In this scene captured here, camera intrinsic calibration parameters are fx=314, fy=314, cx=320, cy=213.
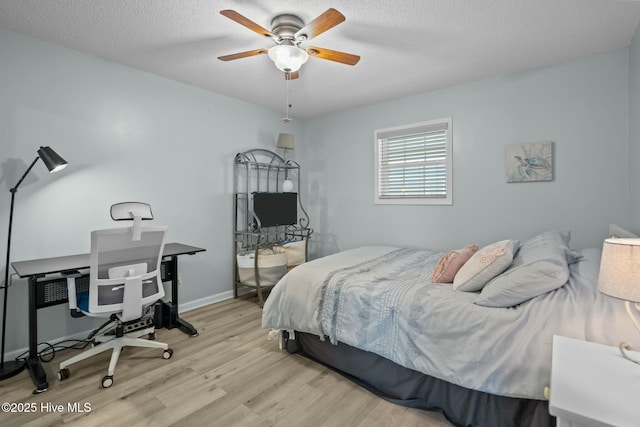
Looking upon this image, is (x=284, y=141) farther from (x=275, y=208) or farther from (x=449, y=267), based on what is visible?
(x=449, y=267)

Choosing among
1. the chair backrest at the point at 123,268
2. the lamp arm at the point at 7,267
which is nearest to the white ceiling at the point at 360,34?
the lamp arm at the point at 7,267

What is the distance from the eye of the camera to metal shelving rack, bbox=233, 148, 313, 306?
389cm

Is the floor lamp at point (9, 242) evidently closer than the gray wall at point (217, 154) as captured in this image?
Yes

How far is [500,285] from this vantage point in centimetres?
167

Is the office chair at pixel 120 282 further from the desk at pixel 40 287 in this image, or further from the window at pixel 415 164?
the window at pixel 415 164

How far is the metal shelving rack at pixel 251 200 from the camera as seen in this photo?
12.8ft

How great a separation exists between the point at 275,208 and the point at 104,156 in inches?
74.3

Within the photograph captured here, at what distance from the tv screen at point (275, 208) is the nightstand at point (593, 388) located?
3.20 meters

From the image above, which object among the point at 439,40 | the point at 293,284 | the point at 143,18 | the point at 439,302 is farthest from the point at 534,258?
the point at 143,18

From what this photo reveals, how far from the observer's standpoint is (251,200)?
13.4ft

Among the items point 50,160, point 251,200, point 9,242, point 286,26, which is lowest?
point 9,242

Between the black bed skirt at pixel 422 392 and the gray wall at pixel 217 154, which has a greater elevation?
the gray wall at pixel 217 154

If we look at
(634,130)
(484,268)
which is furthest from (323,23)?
(634,130)

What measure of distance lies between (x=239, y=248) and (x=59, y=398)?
7.36 feet
